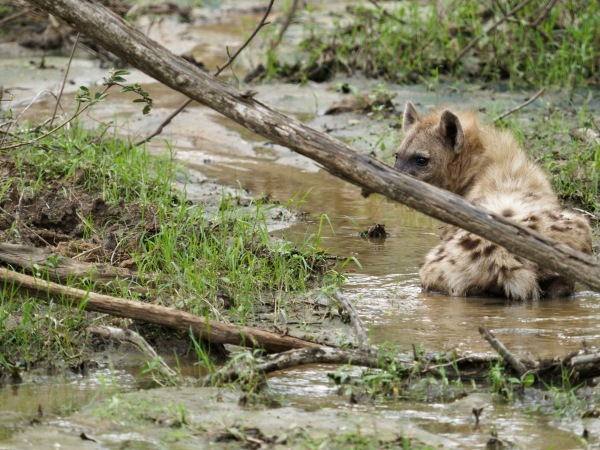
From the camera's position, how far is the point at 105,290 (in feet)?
16.0

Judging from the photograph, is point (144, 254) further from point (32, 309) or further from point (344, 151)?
point (344, 151)

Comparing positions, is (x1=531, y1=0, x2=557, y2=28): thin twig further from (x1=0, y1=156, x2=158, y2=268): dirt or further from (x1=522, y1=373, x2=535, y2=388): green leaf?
(x1=522, y1=373, x2=535, y2=388): green leaf

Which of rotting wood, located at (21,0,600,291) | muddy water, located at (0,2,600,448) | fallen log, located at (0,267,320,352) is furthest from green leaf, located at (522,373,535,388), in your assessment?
fallen log, located at (0,267,320,352)

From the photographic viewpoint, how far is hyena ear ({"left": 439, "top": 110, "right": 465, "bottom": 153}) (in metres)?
6.33

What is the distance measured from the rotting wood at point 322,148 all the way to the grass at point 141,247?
3.19ft

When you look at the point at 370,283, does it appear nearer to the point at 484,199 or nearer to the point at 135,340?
the point at 484,199

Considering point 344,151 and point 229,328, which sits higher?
point 344,151

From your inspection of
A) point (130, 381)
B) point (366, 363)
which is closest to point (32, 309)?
point (130, 381)

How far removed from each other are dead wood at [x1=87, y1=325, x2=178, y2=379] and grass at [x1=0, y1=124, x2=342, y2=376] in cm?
11

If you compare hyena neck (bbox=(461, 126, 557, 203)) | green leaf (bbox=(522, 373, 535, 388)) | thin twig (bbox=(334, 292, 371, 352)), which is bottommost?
thin twig (bbox=(334, 292, 371, 352))

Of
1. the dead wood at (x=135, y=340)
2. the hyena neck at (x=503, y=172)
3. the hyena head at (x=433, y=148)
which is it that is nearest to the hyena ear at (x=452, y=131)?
the hyena head at (x=433, y=148)

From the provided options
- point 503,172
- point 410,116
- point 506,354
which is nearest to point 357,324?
point 506,354

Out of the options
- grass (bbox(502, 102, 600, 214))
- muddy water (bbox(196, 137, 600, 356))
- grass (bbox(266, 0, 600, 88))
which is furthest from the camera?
grass (bbox(266, 0, 600, 88))

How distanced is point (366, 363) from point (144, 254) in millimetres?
1802
